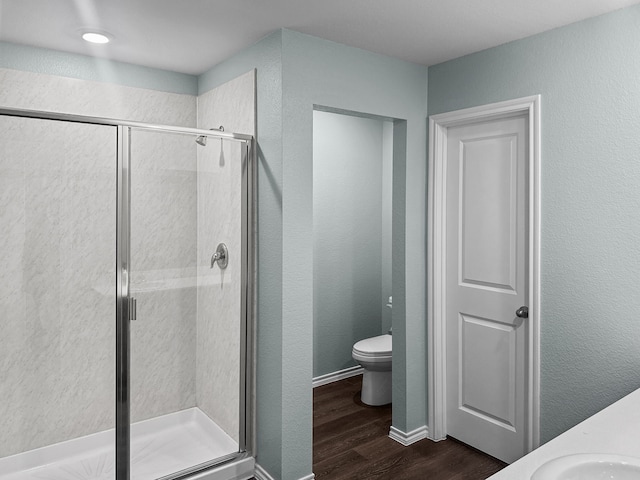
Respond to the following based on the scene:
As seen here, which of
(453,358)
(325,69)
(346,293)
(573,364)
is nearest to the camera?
(573,364)

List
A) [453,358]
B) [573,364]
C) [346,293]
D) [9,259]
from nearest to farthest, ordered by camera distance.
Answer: [9,259]
[573,364]
[453,358]
[346,293]

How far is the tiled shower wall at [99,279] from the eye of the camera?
2.20 meters

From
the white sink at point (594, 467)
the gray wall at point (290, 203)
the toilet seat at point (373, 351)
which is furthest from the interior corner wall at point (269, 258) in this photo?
the white sink at point (594, 467)

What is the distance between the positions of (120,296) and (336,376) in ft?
7.66

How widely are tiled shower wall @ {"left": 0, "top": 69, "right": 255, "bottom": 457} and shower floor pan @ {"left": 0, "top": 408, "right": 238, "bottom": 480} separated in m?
0.06

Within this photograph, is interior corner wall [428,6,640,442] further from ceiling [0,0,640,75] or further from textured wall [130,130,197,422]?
textured wall [130,130,197,422]

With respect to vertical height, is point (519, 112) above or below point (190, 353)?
above

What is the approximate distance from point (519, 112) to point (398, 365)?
168 cm

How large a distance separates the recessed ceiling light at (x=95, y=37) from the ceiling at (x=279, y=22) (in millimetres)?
42

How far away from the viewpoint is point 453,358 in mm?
3033

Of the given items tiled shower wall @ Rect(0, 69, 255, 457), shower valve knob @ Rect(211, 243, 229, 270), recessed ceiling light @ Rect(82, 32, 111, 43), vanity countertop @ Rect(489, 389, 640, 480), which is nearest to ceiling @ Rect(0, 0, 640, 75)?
recessed ceiling light @ Rect(82, 32, 111, 43)

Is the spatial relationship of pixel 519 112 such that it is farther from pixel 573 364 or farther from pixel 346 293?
pixel 346 293

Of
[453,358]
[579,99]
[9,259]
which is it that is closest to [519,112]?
[579,99]

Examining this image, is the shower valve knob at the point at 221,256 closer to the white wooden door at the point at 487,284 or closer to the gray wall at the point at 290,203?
the gray wall at the point at 290,203
